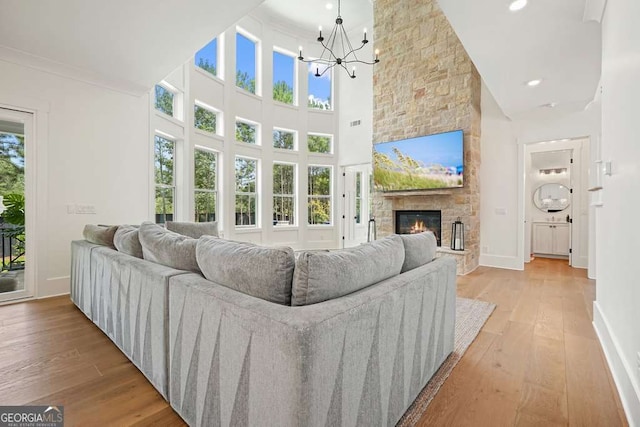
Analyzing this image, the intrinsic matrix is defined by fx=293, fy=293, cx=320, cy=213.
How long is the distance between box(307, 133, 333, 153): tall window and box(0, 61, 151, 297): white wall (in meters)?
4.07

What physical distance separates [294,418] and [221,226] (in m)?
5.48

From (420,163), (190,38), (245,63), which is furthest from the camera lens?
(245,63)

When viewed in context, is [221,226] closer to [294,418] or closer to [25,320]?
[25,320]

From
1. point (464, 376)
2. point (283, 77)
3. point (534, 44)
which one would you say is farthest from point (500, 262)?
point (283, 77)

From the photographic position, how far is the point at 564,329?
100 inches

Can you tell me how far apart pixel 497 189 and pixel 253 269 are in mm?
5425

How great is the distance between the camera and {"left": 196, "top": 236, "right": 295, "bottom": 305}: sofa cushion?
1110 millimetres

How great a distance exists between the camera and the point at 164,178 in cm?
493

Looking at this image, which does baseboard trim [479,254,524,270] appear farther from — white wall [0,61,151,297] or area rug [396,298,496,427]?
white wall [0,61,151,297]

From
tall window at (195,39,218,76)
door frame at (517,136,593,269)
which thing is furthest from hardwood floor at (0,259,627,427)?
tall window at (195,39,218,76)

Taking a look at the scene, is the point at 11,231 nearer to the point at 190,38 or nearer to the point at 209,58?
the point at 190,38

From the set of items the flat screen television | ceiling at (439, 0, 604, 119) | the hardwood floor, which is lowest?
the hardwood floor

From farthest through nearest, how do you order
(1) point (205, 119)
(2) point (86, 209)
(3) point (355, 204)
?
(3) point (355, 204) < (1) point (205, 119) < (2) point (86, 209)

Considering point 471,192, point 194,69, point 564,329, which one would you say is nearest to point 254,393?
point 564,329
